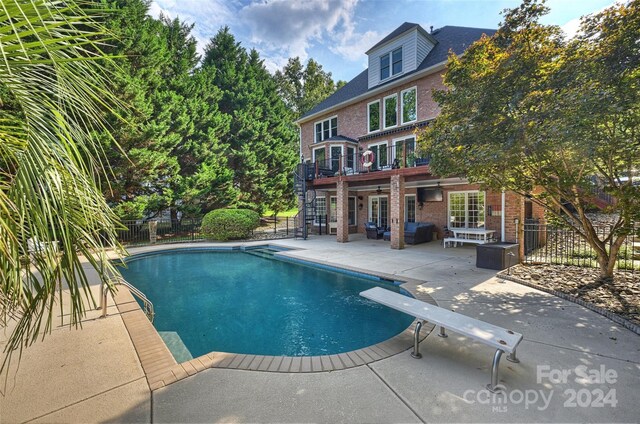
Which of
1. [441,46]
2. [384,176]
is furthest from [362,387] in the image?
[441,46]

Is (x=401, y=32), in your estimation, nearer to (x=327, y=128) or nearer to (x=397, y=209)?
(x=327, y=128)

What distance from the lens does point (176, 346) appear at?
435cm

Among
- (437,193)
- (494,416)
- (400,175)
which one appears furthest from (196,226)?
(494,416)

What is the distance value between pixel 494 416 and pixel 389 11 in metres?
14.2

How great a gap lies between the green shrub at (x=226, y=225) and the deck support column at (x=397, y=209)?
24.8 ft

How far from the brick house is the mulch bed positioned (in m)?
2.94

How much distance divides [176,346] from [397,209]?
29.6 ft

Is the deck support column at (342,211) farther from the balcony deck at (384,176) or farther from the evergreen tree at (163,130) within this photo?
the evergreen tree at (163,130)

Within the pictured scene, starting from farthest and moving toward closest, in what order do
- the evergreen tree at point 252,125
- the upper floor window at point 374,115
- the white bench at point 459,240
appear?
the evergreen tree at point 252,125, the upper floor window at point 374,115, the white bench at point 459,240

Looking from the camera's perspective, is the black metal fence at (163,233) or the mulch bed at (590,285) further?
the black metal fence at (163,233)

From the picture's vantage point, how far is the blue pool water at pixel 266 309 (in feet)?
14.9

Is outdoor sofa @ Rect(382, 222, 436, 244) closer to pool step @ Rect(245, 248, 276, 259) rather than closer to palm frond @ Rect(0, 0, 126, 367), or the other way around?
pool step @ Rect(245, 248, 276, 259)

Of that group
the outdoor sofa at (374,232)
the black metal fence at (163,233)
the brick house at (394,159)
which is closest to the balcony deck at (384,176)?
the brick house at (394,159)

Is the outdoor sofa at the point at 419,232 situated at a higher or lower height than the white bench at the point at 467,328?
higher
